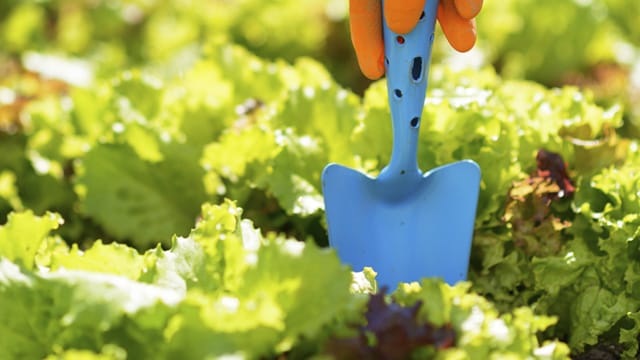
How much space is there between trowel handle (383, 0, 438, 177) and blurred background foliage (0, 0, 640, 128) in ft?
4.90

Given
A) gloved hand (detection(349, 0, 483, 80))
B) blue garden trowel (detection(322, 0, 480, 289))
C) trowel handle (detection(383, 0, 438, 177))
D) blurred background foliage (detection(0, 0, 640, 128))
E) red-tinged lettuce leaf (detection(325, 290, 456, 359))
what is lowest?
red-tinged lettuce leaf (detection(325, 290, 456, 359))

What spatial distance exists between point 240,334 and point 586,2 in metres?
2.66

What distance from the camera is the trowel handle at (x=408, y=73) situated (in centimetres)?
169

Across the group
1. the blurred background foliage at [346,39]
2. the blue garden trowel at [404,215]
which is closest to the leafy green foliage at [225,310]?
the blue garden trowel at [404,215]

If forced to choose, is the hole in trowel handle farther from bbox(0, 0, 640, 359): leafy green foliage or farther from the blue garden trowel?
bbox(0, 0, 640, 359): leafy green foliage

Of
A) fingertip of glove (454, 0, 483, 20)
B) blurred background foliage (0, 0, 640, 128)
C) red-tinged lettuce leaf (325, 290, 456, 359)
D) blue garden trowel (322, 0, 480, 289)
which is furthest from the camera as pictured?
blurred background foliage (0, 0, 640, 128)

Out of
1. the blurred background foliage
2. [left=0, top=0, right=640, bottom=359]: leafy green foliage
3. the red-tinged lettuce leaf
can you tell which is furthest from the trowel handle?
the blurred background foliage

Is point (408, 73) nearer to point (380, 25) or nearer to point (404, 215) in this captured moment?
point (380, 25)

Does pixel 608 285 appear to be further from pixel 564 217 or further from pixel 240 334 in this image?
pixel 240 334

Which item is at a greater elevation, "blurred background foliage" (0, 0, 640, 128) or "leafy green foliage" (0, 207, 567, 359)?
"blurred background foliage" (0, 0, 640, 128)

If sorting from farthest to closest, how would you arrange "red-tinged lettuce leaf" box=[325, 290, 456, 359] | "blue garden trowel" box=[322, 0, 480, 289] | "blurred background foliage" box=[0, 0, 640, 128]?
"blurred background foliage" box=[0, 0, 640, 128], "blue garden trowel" box=[322, 0, 480, 289], "red-tinged lettuce leaf" box=[325, 290, 456, 359]

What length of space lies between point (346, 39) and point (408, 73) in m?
1.92

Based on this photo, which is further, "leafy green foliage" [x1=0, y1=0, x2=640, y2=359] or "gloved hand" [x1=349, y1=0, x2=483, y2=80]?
"gloved hand" [x1=349, y1=0, x2=483, y2=80]

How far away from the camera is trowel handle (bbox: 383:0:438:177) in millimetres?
1689
